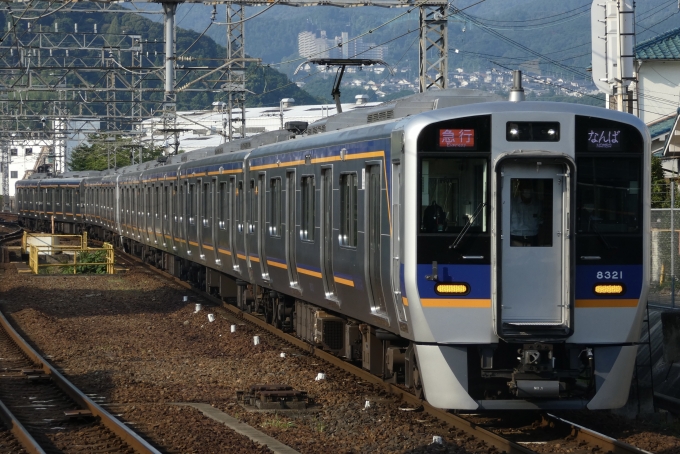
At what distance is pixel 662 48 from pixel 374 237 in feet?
80.5

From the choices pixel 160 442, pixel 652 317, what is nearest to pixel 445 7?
pixel 652 317

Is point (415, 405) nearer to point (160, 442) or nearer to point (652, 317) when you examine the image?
point (160, 442)

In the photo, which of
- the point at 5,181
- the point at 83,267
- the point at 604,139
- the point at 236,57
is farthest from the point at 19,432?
the point at 5,181

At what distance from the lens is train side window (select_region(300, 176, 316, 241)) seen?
12.4 metres

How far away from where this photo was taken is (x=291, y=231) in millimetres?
13453

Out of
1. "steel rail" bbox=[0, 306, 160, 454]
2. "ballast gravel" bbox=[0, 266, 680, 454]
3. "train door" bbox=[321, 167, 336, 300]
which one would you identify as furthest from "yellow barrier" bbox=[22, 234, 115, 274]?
"train door" bbox=[321, 167, 336, 300]

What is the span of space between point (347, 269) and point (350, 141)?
1257 mm

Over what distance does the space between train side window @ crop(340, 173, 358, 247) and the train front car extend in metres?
1.90

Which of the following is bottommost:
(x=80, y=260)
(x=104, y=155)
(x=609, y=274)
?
(x=80, y=260)

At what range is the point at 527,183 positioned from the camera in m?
8.66

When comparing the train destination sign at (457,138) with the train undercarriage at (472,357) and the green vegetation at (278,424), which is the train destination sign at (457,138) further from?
the green vegetation at (278,424)

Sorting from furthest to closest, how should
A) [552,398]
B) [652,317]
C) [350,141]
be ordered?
[652,317] → [350,141] → [552,398]

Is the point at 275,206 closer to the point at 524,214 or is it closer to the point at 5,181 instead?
the point at 524,214

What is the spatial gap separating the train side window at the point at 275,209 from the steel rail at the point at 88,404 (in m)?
3.31
